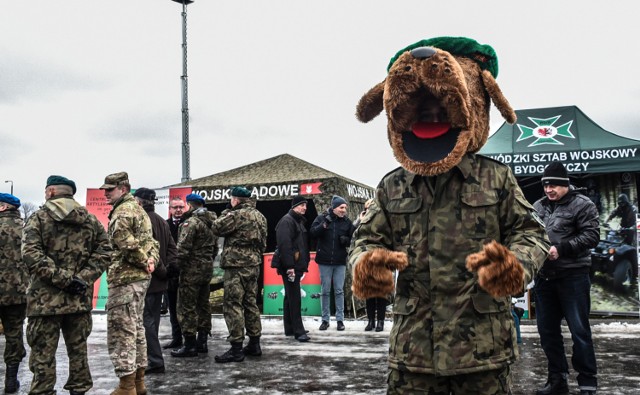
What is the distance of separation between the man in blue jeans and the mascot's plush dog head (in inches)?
92.1

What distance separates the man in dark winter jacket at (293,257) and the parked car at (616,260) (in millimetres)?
5019

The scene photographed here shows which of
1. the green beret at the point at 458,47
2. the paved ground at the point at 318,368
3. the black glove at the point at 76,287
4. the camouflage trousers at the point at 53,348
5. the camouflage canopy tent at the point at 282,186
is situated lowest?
the paved ground at the point at 318,368

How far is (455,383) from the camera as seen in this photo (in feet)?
8.21

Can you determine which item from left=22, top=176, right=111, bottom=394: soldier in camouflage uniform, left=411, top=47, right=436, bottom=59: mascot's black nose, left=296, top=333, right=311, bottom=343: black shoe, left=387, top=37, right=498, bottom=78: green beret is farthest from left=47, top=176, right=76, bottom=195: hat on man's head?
left=296, top=333, right=311, bottom=343: black shoe

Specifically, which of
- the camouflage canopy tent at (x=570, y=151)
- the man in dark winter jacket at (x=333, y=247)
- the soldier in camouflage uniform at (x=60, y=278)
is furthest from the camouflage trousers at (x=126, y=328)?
the camouflage canopy tent at (x=570, y=151)

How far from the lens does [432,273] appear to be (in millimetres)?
2541

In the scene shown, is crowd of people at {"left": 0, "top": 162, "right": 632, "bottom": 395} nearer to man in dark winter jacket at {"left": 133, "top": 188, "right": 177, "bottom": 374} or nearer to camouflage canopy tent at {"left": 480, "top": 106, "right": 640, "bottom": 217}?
man in dark winter jacket at {"left": 133, "top": 188, "right": 177, "bottom": 374}

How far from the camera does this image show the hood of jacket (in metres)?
4.57

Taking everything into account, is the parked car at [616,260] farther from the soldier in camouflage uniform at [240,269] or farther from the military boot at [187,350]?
the military boot at [187,350]

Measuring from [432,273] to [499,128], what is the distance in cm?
844

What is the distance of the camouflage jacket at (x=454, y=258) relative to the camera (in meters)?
2.47

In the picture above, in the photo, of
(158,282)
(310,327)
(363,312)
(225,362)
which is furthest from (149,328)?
(363,312)

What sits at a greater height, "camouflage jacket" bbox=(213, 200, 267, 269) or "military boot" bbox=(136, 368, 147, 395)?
"camouflage jacket" bbox=(213, 200, 267, 269)

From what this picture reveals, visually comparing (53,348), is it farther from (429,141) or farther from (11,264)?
(429,141)
